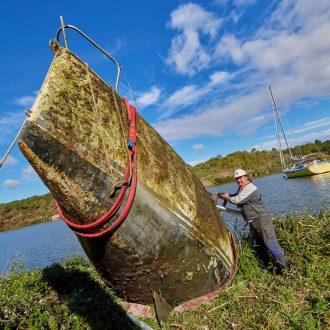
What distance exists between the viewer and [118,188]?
3676 mm

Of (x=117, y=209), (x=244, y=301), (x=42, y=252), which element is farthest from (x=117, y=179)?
(x=42, y=252)

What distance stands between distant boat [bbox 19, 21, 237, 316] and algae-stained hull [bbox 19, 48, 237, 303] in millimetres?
11

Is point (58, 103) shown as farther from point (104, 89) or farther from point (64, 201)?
point (64, 201)

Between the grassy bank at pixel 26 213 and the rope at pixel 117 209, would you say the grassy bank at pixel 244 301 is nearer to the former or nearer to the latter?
the rope at pixel 117 209

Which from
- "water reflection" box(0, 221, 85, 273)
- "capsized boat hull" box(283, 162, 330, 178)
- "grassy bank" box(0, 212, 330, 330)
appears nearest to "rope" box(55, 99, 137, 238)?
"grassy bank" box(0, 212, 330, 330)

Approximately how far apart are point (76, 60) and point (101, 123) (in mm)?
866

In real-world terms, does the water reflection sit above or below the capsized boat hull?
below

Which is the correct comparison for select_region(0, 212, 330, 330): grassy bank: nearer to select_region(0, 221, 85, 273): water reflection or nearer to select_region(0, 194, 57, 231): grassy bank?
select_region(0, 221, 85, 273): water reflection

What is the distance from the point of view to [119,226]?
3.76m

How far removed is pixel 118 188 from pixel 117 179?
0.36ft

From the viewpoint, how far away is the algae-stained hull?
138 inches

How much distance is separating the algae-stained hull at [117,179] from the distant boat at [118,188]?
0.01 meters

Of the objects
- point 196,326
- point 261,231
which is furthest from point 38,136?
point 261,231

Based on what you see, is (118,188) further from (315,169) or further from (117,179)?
(315,169)
